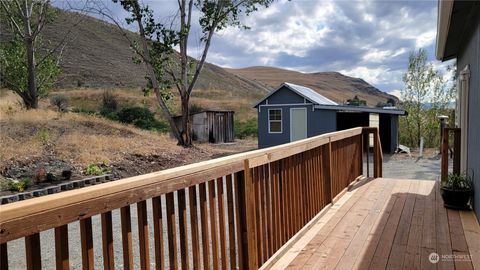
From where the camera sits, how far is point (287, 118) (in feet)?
58.6

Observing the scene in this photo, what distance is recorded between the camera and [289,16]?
51.3 feet

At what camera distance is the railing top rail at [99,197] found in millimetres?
1062

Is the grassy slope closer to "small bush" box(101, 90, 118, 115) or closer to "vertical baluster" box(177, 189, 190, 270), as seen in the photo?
"small bush" box(101, 90, 118, 115)

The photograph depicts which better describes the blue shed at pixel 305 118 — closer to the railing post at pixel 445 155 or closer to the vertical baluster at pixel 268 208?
the railing post at pixel 445 155

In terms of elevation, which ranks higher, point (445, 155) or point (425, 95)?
point (425, 95)

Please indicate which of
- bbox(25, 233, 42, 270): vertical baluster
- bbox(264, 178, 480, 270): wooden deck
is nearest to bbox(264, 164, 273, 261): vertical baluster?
bbox(264, 178, 480, 270): wooden deck

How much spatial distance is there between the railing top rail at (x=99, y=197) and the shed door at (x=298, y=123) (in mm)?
15406

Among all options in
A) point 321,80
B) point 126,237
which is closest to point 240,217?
point 126,237

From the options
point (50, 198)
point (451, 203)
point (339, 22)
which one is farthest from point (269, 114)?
point (50, 198)

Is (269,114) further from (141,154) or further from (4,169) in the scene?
(4,169)

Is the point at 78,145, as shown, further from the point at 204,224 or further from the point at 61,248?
the point at 61,248

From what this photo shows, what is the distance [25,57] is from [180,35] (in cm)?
834

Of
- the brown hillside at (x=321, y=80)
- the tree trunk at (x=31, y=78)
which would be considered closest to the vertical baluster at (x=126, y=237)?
the tree trunk at (x=31, y=78)

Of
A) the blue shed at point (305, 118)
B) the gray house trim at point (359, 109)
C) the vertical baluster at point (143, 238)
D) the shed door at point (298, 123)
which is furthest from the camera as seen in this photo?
the shed door at point (298, 123)
